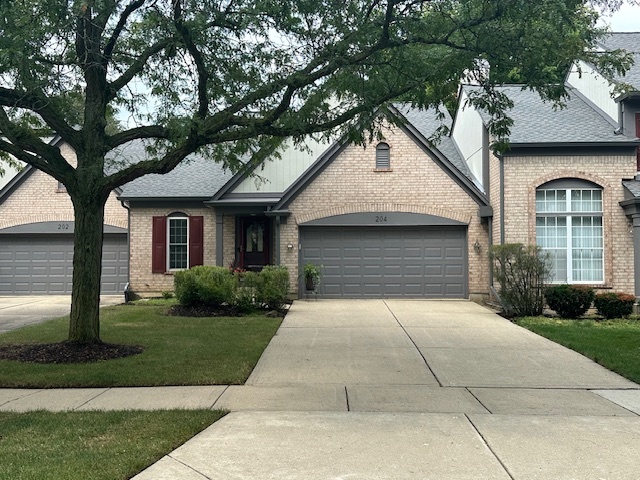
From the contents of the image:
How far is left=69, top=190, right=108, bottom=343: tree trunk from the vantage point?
9203 millimetres

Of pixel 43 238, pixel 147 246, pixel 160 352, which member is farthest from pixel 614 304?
pixel 43 238

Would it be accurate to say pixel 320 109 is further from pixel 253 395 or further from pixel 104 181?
pixel 253 395

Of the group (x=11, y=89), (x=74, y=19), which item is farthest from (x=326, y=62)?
(x=11, y=89)

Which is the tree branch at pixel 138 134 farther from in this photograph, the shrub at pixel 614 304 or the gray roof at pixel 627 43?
the gray roof at pixel 627 43

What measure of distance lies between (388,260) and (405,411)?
1153cm

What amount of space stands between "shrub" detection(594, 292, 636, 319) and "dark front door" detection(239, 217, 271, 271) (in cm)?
1019

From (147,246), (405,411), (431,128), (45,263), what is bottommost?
(405,411)

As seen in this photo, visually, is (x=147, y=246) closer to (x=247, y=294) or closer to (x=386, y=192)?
(x=247, y=294)

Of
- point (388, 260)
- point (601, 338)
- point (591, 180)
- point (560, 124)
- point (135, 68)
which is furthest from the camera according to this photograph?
point (388, 260)

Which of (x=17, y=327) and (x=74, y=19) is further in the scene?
(x=17, y=327)

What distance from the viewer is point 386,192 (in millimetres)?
17344

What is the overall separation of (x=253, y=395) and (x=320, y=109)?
15.9 feet

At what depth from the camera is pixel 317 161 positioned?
1733cm

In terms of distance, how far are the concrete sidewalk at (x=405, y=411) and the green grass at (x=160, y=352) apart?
Result: 38cm
